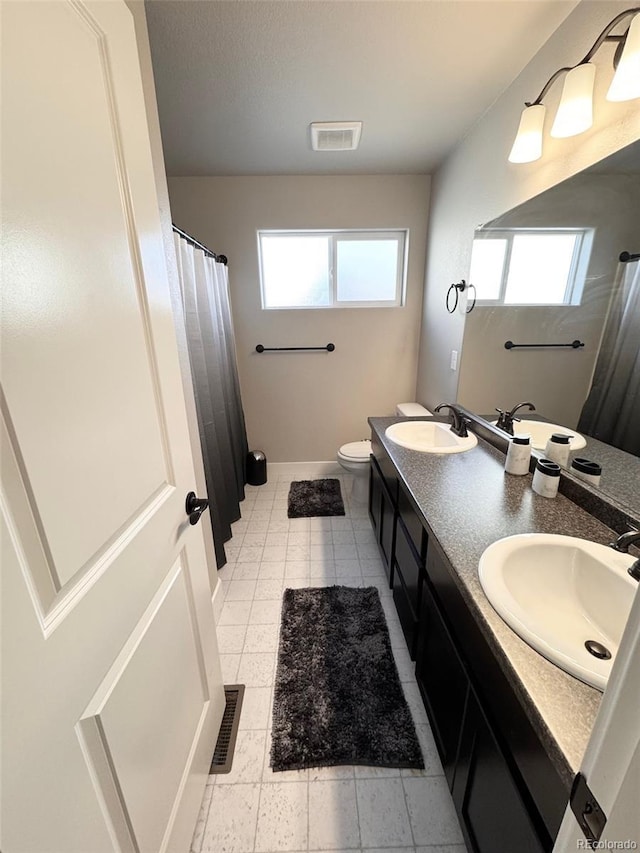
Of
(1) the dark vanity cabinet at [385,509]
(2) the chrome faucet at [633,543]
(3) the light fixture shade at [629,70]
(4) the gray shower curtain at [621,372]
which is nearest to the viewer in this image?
(2) the chrome faucet at [633,543]

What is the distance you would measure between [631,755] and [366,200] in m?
3.10

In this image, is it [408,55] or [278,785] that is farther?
[408,55]

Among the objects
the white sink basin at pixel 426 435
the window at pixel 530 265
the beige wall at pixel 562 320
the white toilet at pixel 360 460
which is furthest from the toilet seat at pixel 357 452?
the window at pixel 530 265

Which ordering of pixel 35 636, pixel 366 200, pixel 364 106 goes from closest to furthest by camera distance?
1. pixel 35 636
2. pixel 364 106
3. pixel 366 200

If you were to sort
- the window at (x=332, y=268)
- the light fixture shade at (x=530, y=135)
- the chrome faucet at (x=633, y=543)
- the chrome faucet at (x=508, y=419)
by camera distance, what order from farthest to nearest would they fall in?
1. the window at (x=332, y=268)
2. the chrome faucet at (x=508, y=419)
3. the light fixture shade at (x=530, y=135)
4. the chrome faucet at (x=633, y=543)

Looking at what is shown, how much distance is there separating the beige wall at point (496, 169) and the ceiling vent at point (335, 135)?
0.66m

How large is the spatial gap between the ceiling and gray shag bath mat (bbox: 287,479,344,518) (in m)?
2.48

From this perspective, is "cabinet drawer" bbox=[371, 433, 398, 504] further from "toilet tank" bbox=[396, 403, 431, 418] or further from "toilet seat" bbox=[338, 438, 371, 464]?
"toilet tank" bbox=[396, 403, 431, 418]

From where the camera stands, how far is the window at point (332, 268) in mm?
2822

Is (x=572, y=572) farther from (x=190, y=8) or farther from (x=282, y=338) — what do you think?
(x=282, y=338)

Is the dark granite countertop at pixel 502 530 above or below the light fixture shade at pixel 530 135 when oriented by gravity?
below

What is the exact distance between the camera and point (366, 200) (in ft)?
8.63

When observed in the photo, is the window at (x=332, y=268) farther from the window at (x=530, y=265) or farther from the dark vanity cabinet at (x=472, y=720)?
the dark vanity cabinet at (x=472, y=720)

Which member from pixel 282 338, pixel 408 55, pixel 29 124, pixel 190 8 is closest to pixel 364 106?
pixel 408 55
